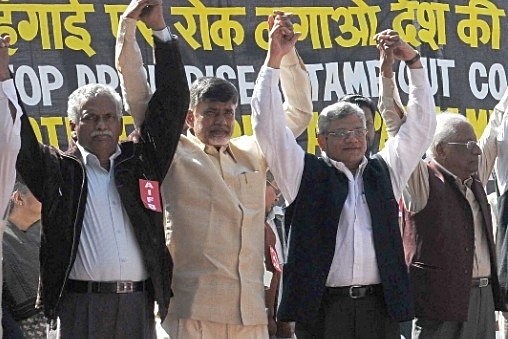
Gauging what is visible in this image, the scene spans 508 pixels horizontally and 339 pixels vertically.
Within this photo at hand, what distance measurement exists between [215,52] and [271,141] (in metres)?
2.44

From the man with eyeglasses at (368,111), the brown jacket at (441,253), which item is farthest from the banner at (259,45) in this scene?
the brown jacket at (441,253)

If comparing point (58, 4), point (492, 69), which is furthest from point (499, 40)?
point (58, 4)

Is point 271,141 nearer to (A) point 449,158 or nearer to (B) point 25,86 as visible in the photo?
(A) point 449,158

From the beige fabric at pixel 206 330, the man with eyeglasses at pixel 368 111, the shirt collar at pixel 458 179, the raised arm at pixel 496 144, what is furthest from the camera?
the man with eyeglasses at pixel 368 111

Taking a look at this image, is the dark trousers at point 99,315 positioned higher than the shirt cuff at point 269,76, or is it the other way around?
the shirt cuff at point 269,76

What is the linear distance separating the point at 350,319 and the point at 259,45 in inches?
111

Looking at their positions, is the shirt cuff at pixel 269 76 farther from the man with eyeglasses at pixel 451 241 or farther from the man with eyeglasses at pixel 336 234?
the man with eyeglasses at pixel 451 241

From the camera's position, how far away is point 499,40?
320 inches

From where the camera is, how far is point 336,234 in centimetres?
525

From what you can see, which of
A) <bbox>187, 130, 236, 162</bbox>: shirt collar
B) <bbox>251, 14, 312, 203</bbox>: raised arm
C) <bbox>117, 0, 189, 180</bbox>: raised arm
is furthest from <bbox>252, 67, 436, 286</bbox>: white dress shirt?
<bbox>117, 0, 189, 180</bbox>: raised arm

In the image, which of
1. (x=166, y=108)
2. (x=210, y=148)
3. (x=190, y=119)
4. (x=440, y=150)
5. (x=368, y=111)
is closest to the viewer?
(x=166, y=108)

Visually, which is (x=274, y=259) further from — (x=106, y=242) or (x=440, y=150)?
(x=106, y=242)

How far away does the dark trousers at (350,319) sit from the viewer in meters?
5.21

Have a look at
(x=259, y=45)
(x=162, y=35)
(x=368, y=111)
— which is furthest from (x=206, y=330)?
(x=259, y=45)
